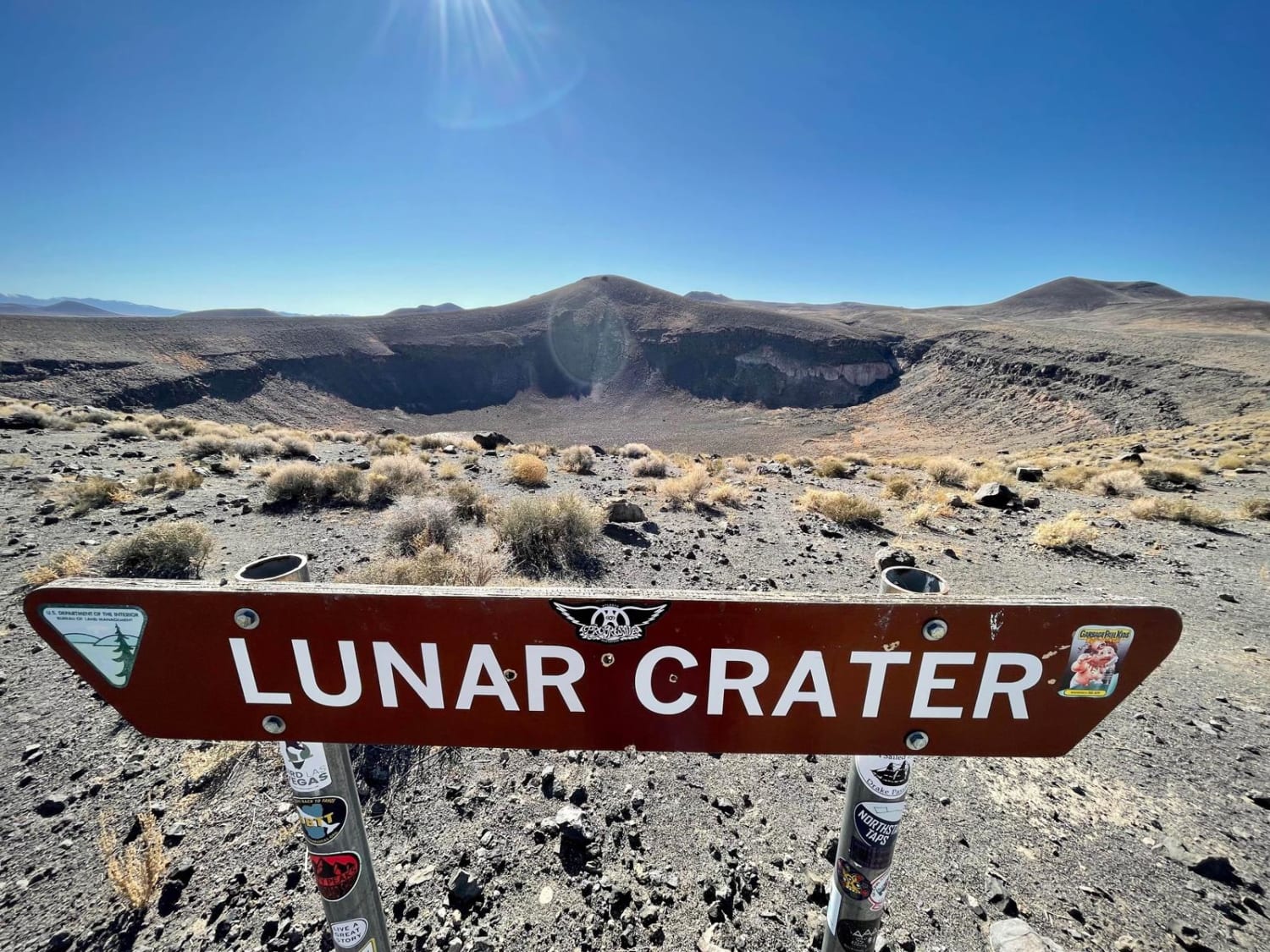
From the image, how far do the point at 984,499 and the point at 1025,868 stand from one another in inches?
394

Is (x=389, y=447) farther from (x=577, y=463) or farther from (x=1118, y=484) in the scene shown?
(x=1118, y=484)

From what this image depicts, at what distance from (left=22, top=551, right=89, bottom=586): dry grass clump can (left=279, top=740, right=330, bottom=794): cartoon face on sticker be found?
666cm

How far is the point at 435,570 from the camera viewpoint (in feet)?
18.6

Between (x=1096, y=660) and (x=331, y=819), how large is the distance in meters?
1.74

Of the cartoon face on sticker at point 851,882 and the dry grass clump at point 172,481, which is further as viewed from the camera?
the dry grass clump at point 172,481

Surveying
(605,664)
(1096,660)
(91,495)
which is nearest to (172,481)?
(91,495)

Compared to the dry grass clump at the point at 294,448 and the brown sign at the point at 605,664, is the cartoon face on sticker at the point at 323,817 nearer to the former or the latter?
the brown sign at the point at 605,664

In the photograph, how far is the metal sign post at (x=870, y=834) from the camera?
1.20m

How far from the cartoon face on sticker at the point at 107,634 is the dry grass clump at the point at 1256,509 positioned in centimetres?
1501

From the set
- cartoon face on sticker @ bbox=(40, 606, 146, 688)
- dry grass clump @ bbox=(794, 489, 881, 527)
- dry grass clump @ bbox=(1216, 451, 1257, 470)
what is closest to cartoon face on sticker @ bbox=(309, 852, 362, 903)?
cartoon face on sticker @ bbox=(40, 606, 146, 688)

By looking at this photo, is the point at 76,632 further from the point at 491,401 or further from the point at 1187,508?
the point at 491,401

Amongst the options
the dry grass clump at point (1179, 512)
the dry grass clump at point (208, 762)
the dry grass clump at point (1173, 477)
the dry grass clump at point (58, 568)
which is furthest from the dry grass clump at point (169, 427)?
the dry grass clump at point (1173, 477)

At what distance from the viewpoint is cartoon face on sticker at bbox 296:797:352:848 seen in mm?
1235

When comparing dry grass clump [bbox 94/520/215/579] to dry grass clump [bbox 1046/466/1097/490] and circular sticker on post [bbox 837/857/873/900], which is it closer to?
circular sticker on post [bbox 837/857/873/900]
